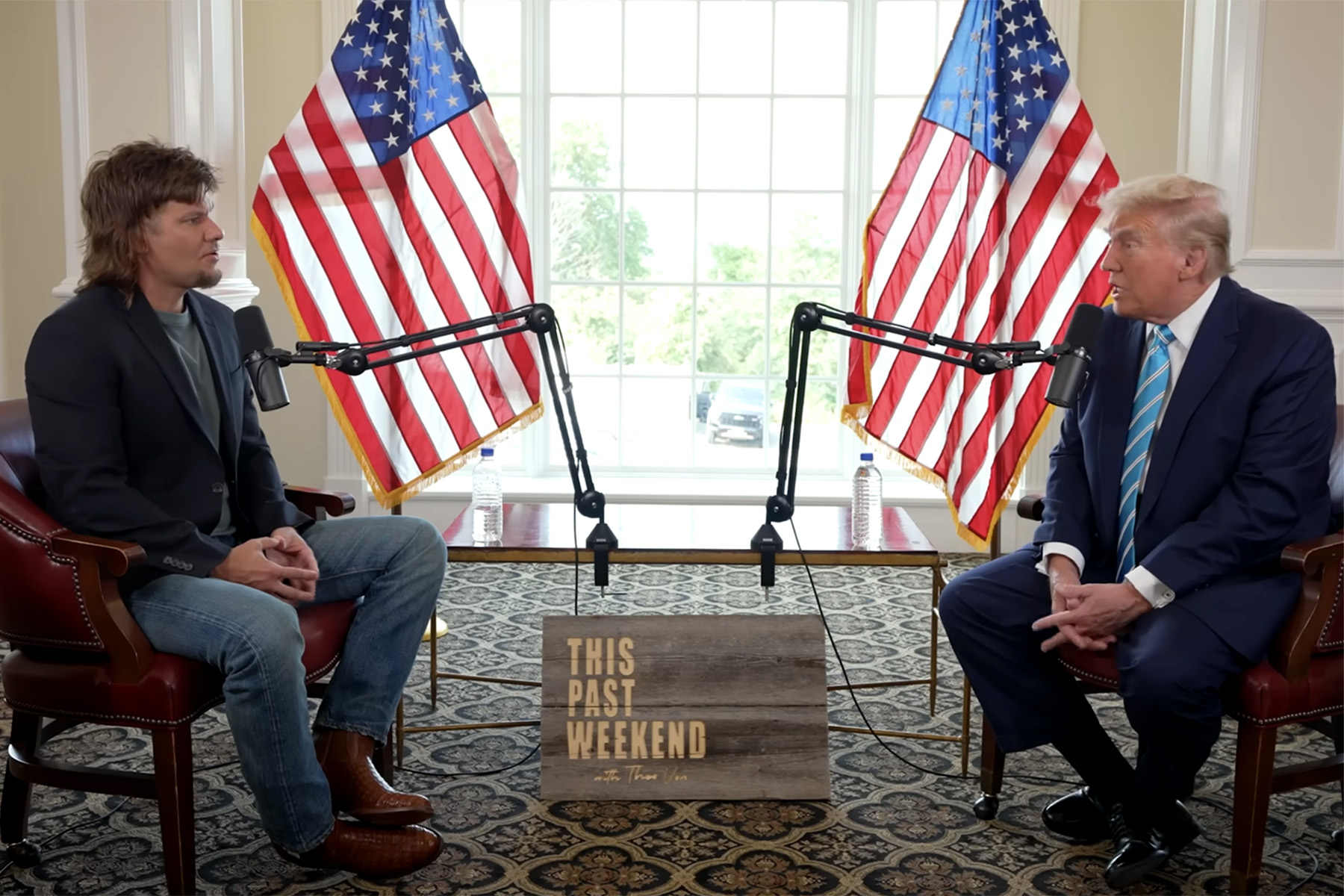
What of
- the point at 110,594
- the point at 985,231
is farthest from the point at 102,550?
the point at 985,231

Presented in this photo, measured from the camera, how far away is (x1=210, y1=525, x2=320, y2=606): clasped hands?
2.35m

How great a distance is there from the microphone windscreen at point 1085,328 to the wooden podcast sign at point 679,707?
82 cm

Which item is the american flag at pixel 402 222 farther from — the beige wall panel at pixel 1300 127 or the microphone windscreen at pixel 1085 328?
the beige wall panel at pixel 1300 127

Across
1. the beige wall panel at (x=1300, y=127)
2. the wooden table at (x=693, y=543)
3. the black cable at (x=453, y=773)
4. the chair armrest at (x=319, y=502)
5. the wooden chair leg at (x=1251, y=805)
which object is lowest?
the black cable at (x=453, y=773)

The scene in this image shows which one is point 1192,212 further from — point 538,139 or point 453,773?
point 538,139

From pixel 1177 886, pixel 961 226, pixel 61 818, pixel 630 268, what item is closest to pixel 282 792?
pixel 61 818

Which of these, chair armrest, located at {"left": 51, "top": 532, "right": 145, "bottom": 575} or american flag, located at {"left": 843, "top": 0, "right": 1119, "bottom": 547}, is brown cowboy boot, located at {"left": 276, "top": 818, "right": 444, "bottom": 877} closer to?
chair armrest, located at {"left": 51, "top": 532, "right": 145, "bottom": 575}

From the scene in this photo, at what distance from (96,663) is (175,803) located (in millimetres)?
278

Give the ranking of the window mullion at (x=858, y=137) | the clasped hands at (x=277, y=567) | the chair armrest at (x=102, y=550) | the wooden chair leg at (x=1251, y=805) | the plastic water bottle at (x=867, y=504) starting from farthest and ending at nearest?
the window mullion at (x=858, y=137) → the plastic water bottle at (x=867, y=504) → the clasped hands at (x=277, y=567) → the wooden chair leg at (x=1251, y=805) → the chair armrest at (x=102, y=550)

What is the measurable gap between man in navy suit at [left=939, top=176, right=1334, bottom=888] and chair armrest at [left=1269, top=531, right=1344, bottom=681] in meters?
0.05

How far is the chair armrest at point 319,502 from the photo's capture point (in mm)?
2842

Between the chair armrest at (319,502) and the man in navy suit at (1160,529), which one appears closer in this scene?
the man in navy suit at (1160,529)

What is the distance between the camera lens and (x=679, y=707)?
106 inches

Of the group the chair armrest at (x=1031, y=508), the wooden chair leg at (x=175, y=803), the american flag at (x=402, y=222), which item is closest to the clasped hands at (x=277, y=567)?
the wooden chair leg at (x=175, y=803)
